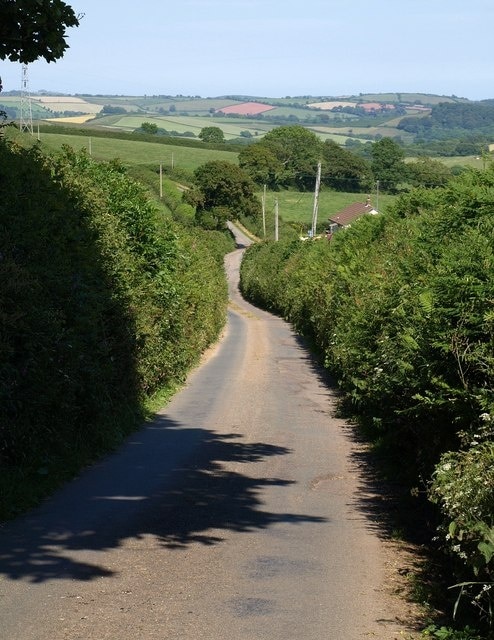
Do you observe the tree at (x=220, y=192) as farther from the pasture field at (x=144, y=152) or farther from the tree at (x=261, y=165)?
the pasture field at (x=144, y=152)

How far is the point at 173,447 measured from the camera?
613 inches

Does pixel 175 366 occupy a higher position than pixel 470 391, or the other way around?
pixel 470 391

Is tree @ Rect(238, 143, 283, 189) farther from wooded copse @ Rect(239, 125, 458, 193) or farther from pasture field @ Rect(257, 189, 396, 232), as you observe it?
pasture field @ Rect(257, 189, 396, 232)

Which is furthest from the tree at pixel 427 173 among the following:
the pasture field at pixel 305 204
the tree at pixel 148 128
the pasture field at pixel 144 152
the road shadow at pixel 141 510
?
the tree at pixel 148 128

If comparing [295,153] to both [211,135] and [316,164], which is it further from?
[211,135]

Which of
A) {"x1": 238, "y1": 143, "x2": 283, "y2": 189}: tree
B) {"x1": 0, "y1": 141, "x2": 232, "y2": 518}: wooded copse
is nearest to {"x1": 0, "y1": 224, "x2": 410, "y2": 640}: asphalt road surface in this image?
{"x1": 0, "y1": 141, "x2": 232, "y2": 518}: wooded copse

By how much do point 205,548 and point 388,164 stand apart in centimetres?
9030

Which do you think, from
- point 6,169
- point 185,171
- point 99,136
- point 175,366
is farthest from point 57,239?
point 99,136

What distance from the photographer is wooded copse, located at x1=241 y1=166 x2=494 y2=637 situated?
6840mm

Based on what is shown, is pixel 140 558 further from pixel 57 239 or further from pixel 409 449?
pixel 57 239

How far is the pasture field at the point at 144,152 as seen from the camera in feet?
395

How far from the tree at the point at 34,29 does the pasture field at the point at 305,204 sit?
299 ft

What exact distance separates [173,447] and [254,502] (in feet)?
14.4

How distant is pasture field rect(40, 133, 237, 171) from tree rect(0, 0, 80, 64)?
103461mm
